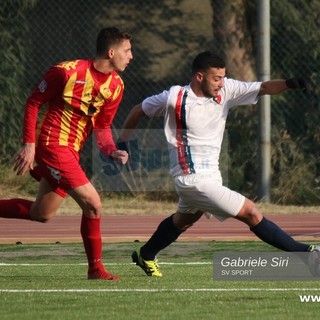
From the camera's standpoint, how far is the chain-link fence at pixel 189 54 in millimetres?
18969

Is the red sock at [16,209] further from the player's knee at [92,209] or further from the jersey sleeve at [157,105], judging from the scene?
the jersey sleeve at [157,105]

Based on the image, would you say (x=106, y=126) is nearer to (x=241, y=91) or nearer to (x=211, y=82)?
(x=211, y=82)

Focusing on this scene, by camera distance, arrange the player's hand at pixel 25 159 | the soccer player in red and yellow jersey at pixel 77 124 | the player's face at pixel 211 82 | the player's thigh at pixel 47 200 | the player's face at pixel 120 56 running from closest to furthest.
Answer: the player's hand at pixel 25 159 < the player's face at pixel 211 82 < the soccer player in red and yellow jersey at pixel 77 124 < the player's face at pixel 120 56 < the player's thigh at pixel 47 200

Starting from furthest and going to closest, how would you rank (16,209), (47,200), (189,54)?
(189,54)
(16,209)
(47,200)

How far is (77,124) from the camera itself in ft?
32.6

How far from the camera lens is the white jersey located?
9609 millimetres

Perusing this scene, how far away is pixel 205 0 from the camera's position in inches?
791

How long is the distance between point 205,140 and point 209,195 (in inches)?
18.9

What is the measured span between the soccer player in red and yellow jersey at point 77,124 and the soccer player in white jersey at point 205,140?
32cm

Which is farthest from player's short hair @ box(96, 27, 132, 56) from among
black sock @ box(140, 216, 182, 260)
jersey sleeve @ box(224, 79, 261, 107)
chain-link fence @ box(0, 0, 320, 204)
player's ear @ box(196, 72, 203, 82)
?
chain-link fence @ box(0, 0, 320, 204)

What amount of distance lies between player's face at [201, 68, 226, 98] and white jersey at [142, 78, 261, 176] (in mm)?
64

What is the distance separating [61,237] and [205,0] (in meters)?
6.74

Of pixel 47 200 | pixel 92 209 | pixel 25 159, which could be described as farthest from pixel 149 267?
pixel 25 159

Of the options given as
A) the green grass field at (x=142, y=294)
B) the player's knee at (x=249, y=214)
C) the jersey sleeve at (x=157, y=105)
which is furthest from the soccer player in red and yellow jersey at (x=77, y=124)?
the player's knee at (x=249, y=214)
